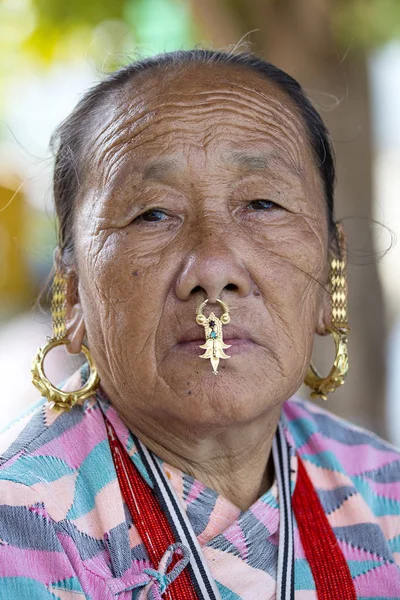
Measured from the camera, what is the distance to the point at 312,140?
8.51ft

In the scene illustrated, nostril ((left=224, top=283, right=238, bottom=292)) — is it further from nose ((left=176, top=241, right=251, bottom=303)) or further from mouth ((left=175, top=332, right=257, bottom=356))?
mouth ((left=175, top=332, right=257, bottom=356))

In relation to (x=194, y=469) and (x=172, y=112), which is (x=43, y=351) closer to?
(x=194, y=469)

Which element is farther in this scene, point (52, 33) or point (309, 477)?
point (52, 33)

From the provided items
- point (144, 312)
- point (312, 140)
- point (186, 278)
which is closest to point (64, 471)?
point (144, 312)

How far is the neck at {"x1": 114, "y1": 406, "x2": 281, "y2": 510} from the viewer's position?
2.30 meters

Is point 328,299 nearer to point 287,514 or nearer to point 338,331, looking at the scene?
point 338,331

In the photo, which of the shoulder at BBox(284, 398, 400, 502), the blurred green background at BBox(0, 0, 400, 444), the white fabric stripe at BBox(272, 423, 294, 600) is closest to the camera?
the white fabric stripe at BBox(272, 423, 294, 600)

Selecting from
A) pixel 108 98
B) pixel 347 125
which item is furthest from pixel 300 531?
pixel 347 125

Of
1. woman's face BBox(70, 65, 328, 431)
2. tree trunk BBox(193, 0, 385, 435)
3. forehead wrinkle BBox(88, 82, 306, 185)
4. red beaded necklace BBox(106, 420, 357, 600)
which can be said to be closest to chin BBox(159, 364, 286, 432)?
woman's face BBox(70, 65, 328, 431)

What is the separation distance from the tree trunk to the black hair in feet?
9.04

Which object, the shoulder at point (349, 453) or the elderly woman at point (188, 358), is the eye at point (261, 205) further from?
the shoulder at point (349, 453)

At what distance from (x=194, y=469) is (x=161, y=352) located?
0.42 meters

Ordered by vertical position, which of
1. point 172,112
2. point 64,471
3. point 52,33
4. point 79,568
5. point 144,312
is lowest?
point 79,568

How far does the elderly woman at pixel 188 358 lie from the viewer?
2.09 m
